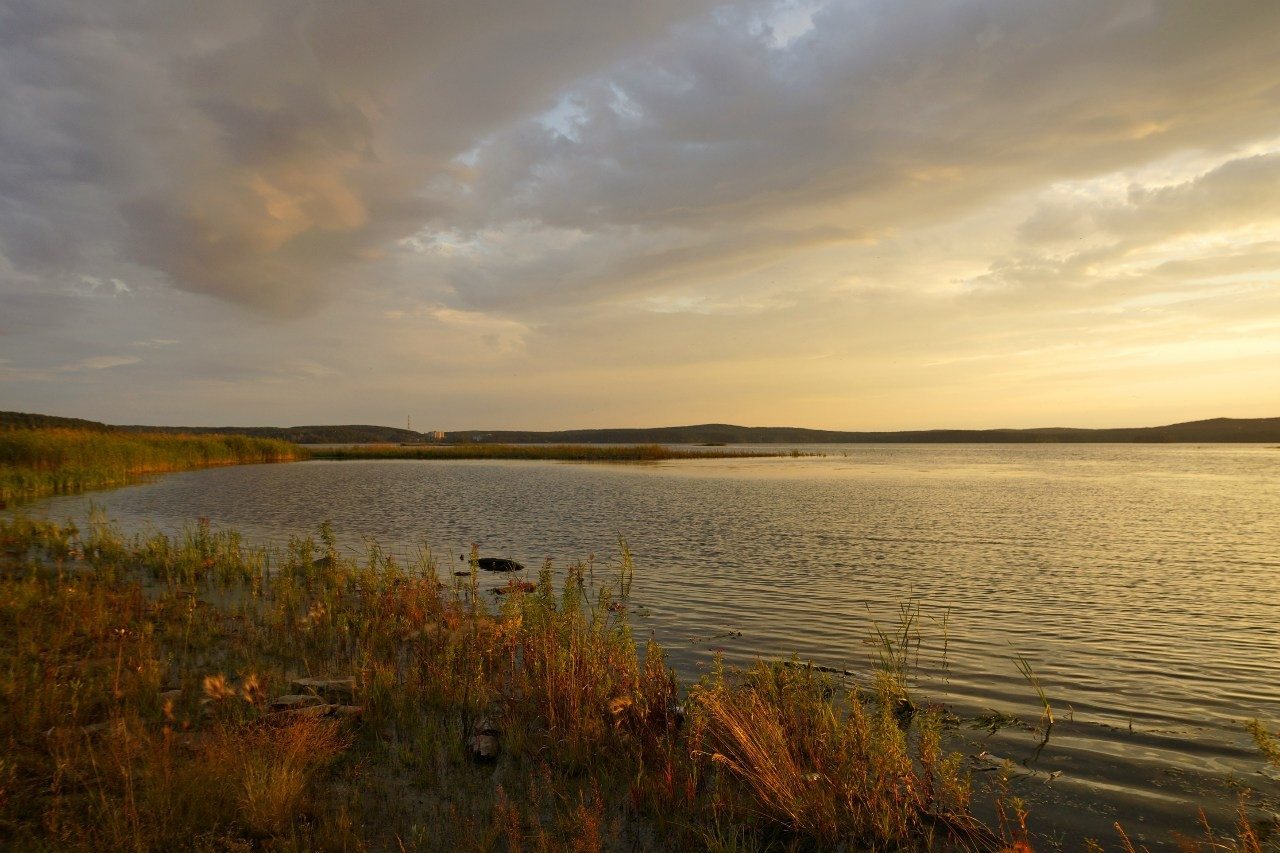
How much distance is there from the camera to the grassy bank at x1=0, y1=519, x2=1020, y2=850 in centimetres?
582

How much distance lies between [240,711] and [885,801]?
7.01 meters

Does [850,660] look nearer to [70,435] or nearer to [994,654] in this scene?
[994,654]

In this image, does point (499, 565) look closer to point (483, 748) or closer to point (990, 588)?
point (483, 748)

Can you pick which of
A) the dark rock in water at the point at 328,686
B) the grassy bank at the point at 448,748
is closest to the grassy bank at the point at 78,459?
the grassy bank at the point at 448,748

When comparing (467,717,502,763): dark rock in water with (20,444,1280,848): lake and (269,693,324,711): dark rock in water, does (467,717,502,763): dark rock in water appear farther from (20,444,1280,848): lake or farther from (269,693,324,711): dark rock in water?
(20,444,1280,848): lake

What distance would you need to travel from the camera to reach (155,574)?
669 inches

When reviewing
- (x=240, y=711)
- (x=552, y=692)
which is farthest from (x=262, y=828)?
(x=552, y=692)

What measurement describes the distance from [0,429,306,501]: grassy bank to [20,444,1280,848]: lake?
269cm

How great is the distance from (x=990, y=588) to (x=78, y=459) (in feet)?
182

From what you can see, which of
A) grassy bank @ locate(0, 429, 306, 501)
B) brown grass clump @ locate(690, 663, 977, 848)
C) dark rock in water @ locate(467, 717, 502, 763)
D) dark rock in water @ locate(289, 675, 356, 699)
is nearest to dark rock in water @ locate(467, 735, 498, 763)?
dark rock in water @ locate(467, 717, 502, 763)

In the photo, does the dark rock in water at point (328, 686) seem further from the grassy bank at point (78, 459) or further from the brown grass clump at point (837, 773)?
the grassy bank at point (78, 459)

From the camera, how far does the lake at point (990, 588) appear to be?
8055 mm

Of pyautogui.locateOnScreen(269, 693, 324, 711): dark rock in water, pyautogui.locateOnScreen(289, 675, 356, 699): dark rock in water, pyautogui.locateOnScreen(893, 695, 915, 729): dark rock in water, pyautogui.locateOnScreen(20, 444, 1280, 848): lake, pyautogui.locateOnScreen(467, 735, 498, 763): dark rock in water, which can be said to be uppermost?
pyautogui.locateOnScreen(269, 693, 324, 711): dark rock in water

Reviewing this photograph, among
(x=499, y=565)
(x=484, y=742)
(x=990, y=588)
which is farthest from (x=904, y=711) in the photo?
(x=499, y=565)
